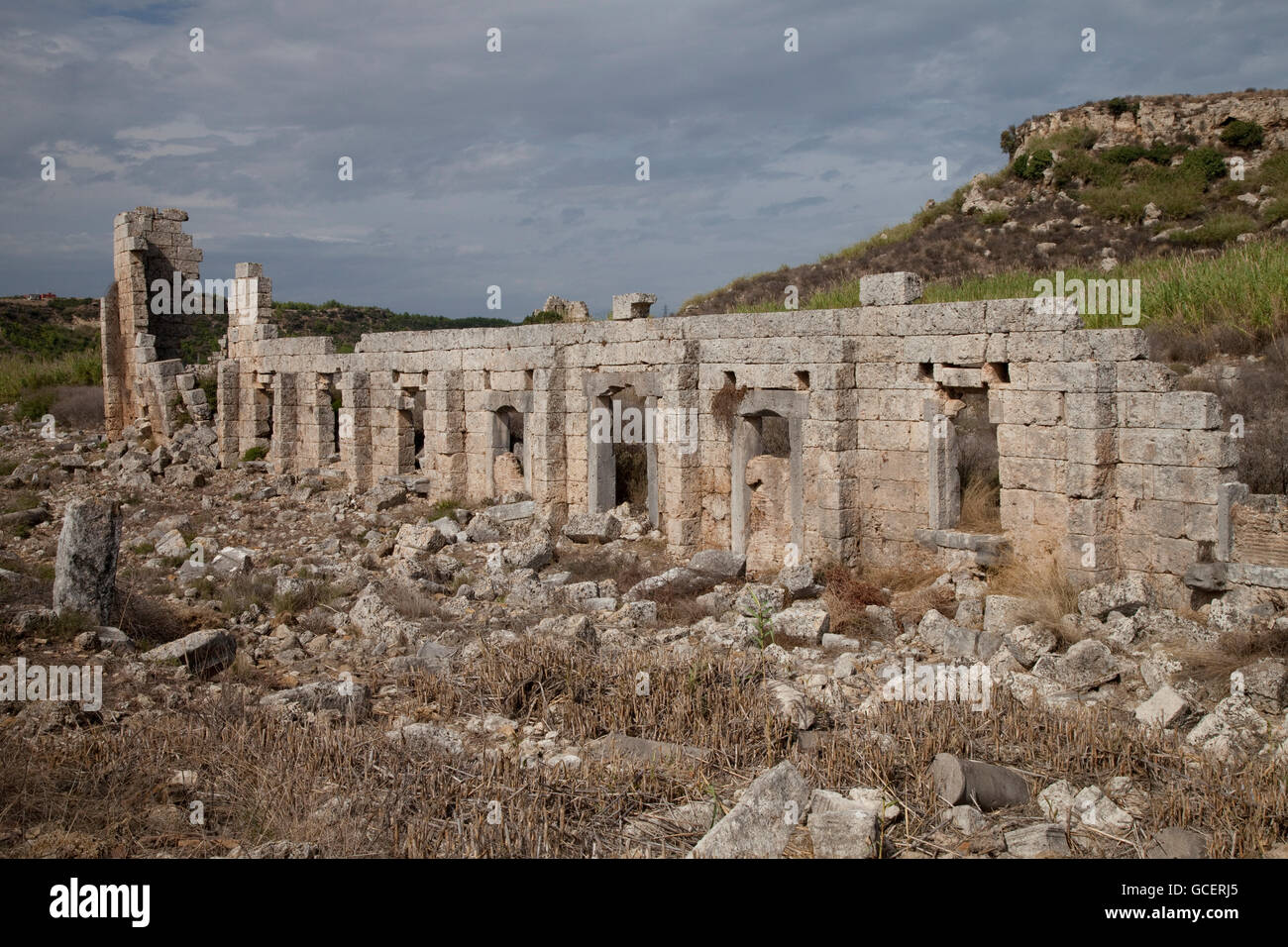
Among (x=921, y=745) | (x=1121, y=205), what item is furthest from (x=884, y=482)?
(x=1121, y=205)

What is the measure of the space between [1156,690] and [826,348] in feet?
18.2

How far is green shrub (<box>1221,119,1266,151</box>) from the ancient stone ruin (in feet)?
57.8

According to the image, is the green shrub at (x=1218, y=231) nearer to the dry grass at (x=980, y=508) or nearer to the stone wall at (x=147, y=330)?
the dry grass at (x=980, y=508)

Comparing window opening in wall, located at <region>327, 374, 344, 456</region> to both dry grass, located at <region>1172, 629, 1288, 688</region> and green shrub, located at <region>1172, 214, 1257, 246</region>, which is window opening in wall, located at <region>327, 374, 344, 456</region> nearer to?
dry grass, located at <region>1172, 629, 1288, 688</region>

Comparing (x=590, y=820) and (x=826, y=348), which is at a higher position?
(x=826, y=348)

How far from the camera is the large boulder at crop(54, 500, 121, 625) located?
9.73 meters

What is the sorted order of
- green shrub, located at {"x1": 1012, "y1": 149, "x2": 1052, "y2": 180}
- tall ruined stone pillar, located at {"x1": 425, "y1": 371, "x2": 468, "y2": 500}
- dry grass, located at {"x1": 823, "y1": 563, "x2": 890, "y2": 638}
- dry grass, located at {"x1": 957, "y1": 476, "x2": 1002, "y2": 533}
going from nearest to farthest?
dry grass, located at {"x1": 823, "y1": 563, "x2": 890, "y2": 638}
dry grass, located at {"x1": 957, "y1": 476, "x2": 1002, "y2": 533}
tall ruined stone pillar, located at {"x1": 425, "y1": 371, "x2": 468, "y2": 500}
green shrub, located at {"x1": 1012, "y1": 149, "x2": 1052, "y2": 180}

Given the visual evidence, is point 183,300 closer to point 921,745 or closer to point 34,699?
point 34,699

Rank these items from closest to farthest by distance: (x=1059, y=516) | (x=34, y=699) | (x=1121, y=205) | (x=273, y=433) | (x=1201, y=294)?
1. (x=34, y=699)
2. (x=1059, y=516)
3. (x=1201, y=294)
4. (x=273, y=433)
5. (x=1121, y=205)

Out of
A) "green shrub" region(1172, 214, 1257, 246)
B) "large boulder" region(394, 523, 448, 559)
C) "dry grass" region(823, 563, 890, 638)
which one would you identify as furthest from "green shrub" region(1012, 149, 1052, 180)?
"large boulder" region(394, 523, 448, 559)

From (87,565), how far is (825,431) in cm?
795

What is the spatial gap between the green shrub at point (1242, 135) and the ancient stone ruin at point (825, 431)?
57.8ft

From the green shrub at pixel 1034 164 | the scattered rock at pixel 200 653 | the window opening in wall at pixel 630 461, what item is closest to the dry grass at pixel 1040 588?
the window opening in wall at pixel 630 461

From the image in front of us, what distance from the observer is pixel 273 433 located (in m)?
21.6
